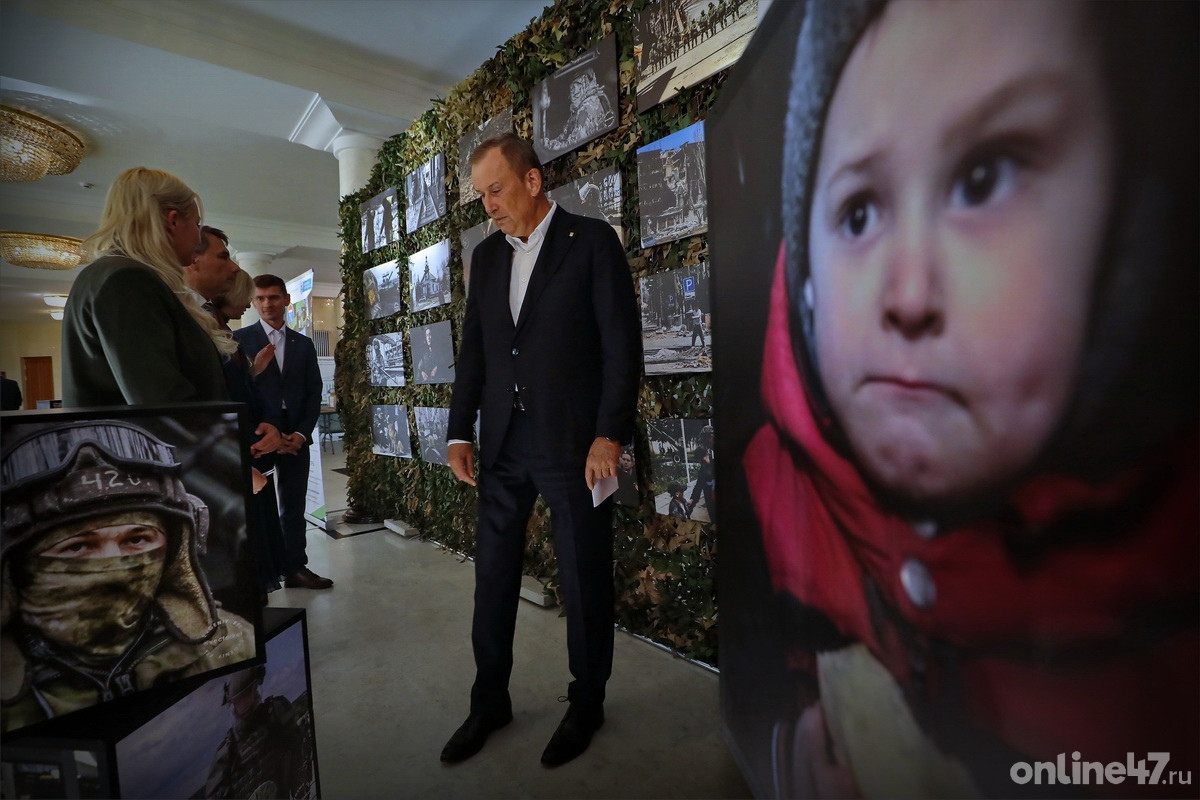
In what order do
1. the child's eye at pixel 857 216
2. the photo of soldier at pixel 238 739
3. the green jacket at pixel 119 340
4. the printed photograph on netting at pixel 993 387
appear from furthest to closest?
the green jacket at pixel 119 340 < the photo of soldier at pixel 238 739 < the child's eye at pixel 857 216 < the printed photograph on netting at pixel 993 387

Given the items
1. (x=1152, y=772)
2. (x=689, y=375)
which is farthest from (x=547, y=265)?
(x=1152, y=772)

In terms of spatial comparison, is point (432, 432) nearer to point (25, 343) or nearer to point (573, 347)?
point (573, 347)

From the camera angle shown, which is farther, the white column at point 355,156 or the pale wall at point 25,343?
the pale wall at point 25,343

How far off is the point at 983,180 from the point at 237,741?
4.60 ft

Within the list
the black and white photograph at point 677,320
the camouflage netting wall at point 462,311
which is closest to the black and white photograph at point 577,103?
the camouflage netting wall at point 462,311

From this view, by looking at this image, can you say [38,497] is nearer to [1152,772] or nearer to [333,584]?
[1152,772]

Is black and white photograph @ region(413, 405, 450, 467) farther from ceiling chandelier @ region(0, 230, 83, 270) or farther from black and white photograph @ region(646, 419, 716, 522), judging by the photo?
ceiling chandelier @ region(0, 230, 83, 270)

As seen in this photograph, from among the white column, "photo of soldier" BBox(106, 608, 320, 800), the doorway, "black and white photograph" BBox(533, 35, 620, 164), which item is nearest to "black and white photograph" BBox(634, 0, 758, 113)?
A: "black and white photograph" BBox(533, 35, 620, 164)

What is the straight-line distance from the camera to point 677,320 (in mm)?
2178

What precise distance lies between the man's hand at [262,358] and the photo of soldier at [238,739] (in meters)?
2.26

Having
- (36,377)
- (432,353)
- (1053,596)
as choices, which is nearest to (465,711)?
(1053,596)

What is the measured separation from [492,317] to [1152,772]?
1.60 meters

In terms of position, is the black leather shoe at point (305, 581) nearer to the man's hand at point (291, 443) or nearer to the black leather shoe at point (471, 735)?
the man's hand at point (291, 443)

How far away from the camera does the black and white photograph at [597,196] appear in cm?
240
